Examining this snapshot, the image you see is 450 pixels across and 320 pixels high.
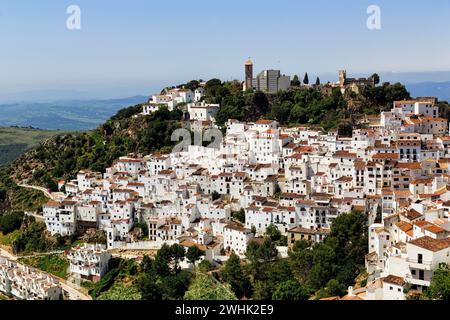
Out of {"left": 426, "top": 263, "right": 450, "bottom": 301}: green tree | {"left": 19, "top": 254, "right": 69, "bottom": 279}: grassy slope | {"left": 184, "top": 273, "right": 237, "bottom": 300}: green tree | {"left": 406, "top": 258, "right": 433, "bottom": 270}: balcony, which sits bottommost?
{"left": 19, "top": 254, "right": 69, "bottom": 279}: grassy slope

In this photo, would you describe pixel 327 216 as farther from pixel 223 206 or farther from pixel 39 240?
pixel 39 240

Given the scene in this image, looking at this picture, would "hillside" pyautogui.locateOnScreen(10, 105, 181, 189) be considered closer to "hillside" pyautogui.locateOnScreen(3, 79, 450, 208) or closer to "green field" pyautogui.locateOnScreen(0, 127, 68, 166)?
"hillside" pyautogui.locateOnScreen(3, 79, 450, 208)

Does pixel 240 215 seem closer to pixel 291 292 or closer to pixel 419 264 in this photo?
pixel 291 292

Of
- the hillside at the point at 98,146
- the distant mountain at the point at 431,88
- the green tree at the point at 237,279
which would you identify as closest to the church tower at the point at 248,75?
the hillside at the point at 98,146

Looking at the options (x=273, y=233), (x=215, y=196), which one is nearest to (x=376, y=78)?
(x=215, y=196)

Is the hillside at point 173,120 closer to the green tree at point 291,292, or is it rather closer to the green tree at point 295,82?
the green tree at point 295,82

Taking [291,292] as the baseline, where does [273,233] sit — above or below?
above

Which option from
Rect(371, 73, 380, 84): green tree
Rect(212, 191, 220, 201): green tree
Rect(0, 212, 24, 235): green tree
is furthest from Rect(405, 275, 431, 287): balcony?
Rect(371, 73, 380, 84): green tree
